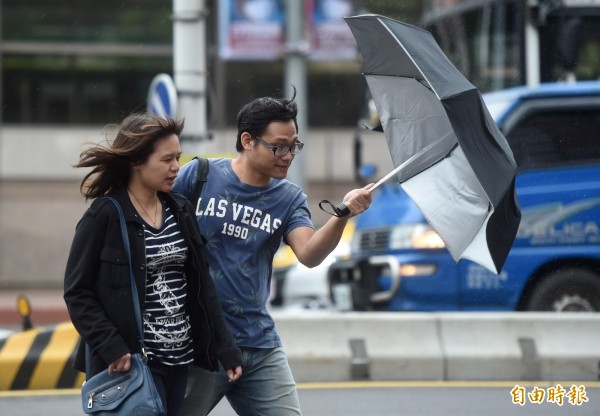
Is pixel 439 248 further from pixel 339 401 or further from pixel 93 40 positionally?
pixel 93 40

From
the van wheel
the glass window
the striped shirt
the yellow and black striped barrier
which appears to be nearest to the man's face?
the striped shirt

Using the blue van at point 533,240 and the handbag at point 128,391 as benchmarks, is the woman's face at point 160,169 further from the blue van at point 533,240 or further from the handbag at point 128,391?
the blue van at point 533,240

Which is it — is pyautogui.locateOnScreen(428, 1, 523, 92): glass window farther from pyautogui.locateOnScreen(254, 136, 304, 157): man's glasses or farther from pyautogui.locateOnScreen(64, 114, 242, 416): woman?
pyautogui.locateOnScreen(64, 114, 242, 416): woman

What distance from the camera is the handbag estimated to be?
394 cm

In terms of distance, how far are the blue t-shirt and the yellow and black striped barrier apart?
4.00m

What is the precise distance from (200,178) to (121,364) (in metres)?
0.85

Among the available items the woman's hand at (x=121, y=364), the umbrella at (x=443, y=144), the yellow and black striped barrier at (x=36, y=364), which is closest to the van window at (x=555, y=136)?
the yellow and black striped barrier at (x=36, y=364)

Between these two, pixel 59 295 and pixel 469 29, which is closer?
pixel 469 29

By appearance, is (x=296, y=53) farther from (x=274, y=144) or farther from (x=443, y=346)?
(x=274, y=144)

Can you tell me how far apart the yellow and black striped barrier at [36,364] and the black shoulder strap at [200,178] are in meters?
3.94

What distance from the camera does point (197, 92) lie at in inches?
426

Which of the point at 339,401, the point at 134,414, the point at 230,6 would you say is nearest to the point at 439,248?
the point at 339,401

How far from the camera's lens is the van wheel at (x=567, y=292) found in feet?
31.1

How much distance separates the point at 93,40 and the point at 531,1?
30.2 ft
